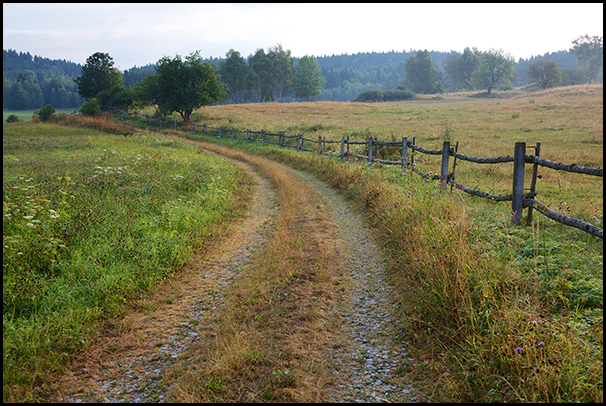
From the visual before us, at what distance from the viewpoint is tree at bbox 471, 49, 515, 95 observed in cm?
9469

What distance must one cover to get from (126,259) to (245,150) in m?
19.1

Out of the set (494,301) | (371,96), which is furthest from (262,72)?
(494,301)

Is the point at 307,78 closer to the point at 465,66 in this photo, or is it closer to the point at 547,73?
the point at 465,66

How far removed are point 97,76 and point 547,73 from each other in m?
97.1

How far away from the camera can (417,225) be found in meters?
6.82

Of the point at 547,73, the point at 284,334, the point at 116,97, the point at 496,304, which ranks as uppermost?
the point at 547,73

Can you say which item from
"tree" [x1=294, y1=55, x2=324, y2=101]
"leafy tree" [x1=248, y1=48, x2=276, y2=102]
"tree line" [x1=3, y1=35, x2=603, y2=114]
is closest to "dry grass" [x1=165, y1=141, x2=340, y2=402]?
"tree line" [x1=3, y1=35, x2=603, y2=114]

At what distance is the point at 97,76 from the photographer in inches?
1941

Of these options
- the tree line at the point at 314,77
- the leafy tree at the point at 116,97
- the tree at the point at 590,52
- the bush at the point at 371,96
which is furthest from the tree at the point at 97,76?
the tree at the point at 590,52

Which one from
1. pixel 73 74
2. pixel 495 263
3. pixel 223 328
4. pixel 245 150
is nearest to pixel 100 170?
pixel 223 328

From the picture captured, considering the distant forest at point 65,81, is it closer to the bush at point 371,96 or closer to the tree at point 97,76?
the bush at point 371,96

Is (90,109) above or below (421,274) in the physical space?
above

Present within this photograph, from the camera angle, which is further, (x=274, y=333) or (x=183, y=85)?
(x=183, y=85)

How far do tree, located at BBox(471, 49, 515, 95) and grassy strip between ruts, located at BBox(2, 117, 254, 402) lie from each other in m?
102
